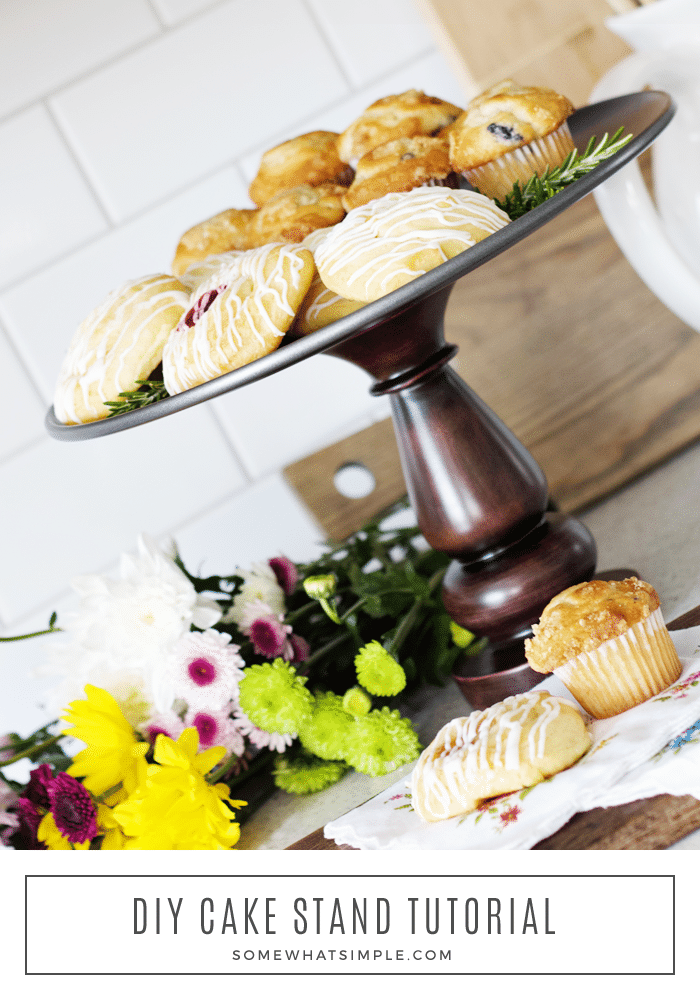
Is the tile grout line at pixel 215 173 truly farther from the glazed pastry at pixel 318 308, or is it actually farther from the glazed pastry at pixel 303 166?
the glazed pastry at pixel 318 308

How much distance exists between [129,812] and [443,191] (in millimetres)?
407

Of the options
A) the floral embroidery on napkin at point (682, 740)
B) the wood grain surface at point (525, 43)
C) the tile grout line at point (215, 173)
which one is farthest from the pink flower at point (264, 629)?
the wood grain surface at point (525, 43)

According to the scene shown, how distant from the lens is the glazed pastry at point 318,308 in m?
0.47

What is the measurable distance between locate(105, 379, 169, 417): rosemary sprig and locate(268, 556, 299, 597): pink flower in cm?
23

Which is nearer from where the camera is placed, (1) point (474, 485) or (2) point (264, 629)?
(1) point (474, 485)

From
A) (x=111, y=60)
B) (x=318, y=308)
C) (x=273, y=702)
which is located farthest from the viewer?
(x=111, y=60)

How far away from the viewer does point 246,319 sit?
448 millimetres

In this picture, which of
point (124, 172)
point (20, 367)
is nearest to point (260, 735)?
point (20, 367)

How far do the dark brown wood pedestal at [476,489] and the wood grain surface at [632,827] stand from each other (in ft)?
0.54

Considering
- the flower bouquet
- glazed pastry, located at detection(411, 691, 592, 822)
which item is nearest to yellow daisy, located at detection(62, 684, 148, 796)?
the flower bouquet

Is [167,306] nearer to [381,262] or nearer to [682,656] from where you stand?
[381,262]

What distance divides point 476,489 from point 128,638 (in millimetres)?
272

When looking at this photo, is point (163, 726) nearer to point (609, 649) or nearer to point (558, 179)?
point (609, 649)
